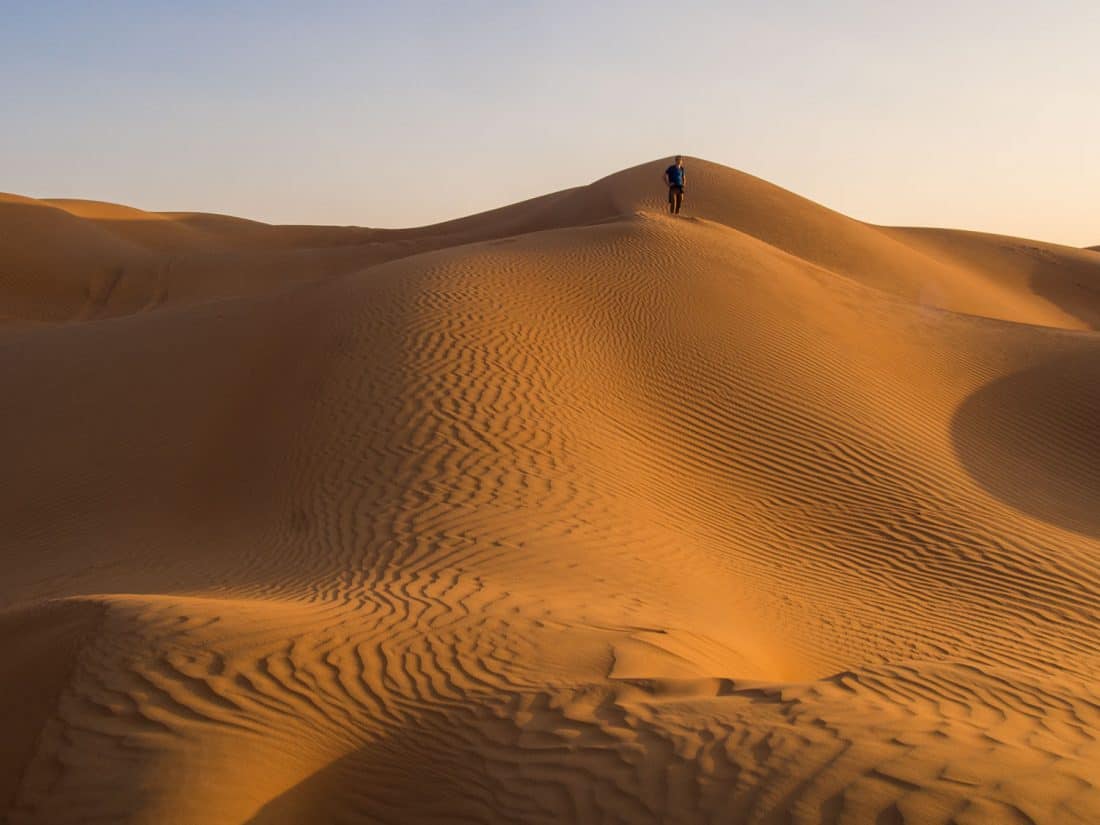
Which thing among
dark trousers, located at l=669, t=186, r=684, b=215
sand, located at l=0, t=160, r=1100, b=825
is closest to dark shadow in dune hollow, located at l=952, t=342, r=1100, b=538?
sand, located at l=0, t=160, r=1100, b=825

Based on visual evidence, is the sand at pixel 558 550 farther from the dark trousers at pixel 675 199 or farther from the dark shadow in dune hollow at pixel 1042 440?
the dark trousers at pixel 675 199

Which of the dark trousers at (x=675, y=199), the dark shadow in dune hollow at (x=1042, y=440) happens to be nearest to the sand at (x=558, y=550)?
the dark shadow in dune hollow at (x=1042, y=440)

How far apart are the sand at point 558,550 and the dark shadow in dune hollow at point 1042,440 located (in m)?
0.08

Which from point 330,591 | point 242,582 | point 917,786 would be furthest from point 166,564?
point 917,786

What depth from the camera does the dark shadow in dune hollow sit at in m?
11.7

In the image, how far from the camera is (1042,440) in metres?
13.6

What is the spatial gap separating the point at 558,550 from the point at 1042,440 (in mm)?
8070

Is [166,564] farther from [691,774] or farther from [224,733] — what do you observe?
[691,774]

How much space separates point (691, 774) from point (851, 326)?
42.7 feet

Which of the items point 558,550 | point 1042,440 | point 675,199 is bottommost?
point 558,550

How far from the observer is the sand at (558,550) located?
462cm

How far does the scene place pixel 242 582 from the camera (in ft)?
27.3

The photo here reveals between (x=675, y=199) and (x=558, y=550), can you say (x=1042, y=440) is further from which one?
(x=675, y=199)

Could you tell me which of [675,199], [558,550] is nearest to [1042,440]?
[558,550]
